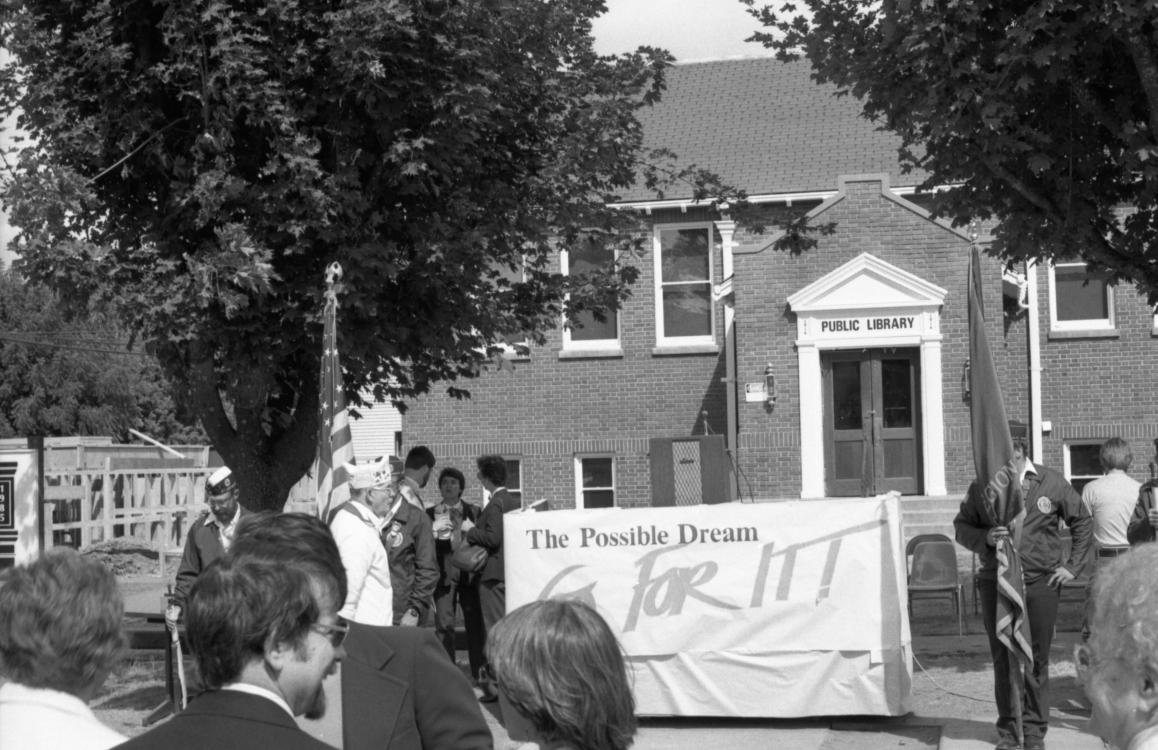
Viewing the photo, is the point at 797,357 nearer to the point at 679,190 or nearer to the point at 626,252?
the point at 679,190

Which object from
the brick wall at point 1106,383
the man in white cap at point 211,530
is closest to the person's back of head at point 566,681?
the man in white cap at point 211,530

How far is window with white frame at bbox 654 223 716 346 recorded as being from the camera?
24.9m

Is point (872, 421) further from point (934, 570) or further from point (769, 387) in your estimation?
point (934, 570)

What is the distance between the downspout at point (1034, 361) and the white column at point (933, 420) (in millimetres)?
1842

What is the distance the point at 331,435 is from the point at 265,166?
2.57m

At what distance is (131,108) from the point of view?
9.82 meters

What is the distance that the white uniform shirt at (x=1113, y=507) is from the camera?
11.8 meters

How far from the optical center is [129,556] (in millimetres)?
25297

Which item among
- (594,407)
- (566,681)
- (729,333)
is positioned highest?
(729,333)

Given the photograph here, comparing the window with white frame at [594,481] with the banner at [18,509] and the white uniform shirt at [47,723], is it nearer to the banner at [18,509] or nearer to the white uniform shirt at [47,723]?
the banner at [18,509]

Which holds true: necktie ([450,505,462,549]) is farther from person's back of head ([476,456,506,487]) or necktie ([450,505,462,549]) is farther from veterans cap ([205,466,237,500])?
veterans cap ([205,466,237,500])

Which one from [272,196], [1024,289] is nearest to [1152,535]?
[272,196]

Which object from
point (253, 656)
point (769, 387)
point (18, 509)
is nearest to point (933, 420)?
point (769, 387)

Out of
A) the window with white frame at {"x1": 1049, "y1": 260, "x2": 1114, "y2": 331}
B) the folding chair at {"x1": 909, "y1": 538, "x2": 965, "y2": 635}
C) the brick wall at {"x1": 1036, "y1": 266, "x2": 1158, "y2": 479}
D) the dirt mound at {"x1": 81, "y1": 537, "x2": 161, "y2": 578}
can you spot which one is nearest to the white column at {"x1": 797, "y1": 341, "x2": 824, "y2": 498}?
the brick wall at {"x1": 1036, "y1": 266, "x2": 1158, "y2": 479}
